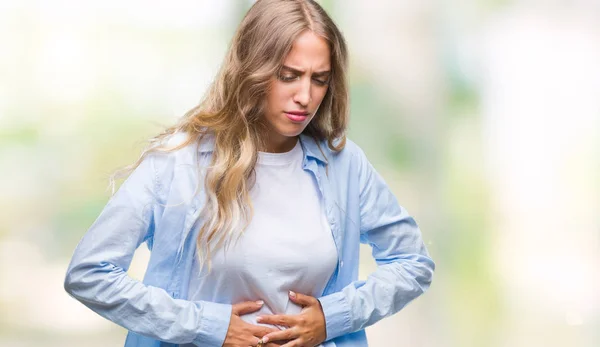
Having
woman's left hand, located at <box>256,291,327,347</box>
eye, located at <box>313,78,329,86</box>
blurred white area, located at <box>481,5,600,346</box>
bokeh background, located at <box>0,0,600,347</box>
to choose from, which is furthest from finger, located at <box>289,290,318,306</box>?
blurred white area, located at <box>481,5,600,346</box>

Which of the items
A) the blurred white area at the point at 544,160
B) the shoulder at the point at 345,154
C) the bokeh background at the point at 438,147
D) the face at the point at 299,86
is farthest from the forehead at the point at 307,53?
the blurred white area at the point at 544,160

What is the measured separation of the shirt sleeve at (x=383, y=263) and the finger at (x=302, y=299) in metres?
0.04

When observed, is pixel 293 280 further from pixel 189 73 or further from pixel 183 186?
pixel 189 73

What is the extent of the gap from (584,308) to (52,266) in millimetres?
1933

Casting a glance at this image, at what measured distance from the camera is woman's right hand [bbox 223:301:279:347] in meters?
1.60

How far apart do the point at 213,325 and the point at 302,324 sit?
17cm

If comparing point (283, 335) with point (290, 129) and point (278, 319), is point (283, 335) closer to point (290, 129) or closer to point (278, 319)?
point (278, 319)

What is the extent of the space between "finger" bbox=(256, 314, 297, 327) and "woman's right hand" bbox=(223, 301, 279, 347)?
0.04ft

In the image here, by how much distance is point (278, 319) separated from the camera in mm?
1635

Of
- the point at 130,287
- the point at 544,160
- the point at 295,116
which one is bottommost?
the point at 544,160

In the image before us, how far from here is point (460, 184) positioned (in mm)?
3348

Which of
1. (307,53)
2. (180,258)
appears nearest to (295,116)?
(307,53)

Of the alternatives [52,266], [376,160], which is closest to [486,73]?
[376,160]

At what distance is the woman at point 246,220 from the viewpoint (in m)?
1.57
